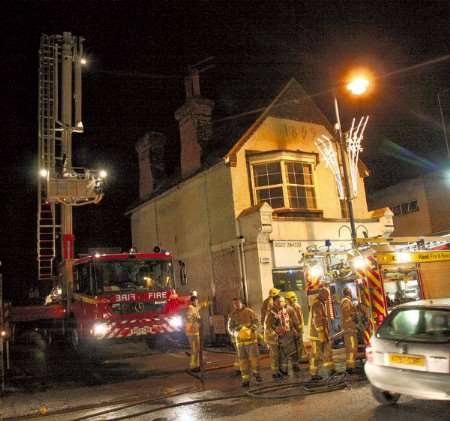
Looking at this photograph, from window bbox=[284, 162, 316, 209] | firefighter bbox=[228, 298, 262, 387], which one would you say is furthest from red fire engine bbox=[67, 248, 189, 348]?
window bbox=[284, 162, 316, 209]

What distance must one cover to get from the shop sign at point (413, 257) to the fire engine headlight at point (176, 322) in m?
4.96

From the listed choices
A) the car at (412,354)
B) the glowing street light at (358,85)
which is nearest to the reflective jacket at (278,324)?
the car at (412,354)

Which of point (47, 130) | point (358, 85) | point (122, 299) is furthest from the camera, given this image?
point (47, 130)

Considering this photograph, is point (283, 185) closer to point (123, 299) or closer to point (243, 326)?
point (123, 299)

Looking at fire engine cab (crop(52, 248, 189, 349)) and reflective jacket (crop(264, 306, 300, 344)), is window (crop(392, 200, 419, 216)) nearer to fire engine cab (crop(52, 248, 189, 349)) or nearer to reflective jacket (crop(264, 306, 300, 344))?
fire engine cab (crop(52, 248, 189, 349))

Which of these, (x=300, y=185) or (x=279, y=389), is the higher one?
(x=300, y=185)

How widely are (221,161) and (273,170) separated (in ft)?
5.98

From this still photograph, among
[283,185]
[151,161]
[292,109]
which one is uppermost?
[151,161]

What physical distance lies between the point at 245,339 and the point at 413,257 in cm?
462

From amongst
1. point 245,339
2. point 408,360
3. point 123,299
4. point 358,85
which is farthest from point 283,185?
point 408,360

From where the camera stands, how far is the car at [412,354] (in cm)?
545

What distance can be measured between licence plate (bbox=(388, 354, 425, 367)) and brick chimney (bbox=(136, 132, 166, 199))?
1642 cm

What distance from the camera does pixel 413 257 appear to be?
10750mm

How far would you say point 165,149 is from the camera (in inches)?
882
